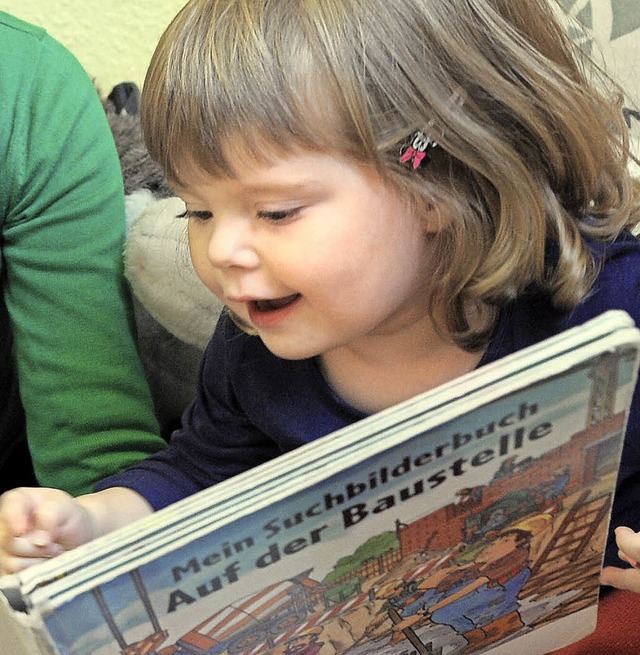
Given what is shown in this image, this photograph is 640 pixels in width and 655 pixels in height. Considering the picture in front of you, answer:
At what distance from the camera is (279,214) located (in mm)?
471

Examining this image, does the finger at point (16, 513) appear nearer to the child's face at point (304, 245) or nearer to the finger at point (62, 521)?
the finger at point (62, 521)

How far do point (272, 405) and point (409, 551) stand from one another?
26 cm

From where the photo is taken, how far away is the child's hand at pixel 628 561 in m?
0.46

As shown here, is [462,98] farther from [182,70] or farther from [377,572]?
[377,572]

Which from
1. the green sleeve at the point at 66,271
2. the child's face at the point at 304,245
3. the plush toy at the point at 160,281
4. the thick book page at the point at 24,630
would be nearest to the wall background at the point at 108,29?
the plush toy at the point at 160,281

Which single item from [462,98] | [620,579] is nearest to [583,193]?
[462,98]

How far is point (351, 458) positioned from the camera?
13.0 inches

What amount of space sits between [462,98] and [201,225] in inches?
7.3

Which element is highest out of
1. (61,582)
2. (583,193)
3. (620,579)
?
(583,193)

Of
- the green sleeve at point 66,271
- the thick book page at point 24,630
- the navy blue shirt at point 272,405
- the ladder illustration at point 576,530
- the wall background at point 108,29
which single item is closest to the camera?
the thick book page at point 24,630

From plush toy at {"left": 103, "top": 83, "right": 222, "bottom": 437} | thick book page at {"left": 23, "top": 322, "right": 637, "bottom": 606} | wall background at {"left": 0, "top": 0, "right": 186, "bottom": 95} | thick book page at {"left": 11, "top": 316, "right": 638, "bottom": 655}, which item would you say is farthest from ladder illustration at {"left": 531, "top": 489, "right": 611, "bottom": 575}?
wall background at {"left": 0, "top": 0, "right": 186, "bottom": 95}

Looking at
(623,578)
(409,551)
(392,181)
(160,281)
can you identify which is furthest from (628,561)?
(160,281)

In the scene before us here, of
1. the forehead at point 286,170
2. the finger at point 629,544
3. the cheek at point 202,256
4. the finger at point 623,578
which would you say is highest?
the forehead at point 286,170

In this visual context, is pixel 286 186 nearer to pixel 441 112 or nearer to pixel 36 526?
pixel 441 112
